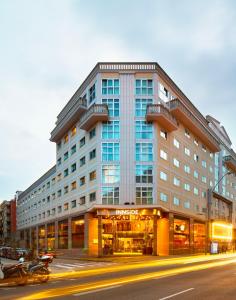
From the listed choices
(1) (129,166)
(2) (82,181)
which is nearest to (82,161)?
(2) (82,181)

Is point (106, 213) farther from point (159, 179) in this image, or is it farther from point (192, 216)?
point (192, 216)

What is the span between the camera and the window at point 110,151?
60.0m

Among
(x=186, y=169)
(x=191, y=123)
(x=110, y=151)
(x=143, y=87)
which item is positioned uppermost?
(x=143, y=87)

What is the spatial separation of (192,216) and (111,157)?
22924mm

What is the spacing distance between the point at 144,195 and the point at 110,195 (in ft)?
14.2

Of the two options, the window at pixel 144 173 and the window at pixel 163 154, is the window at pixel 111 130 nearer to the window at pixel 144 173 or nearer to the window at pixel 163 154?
the window at pixel 144 173

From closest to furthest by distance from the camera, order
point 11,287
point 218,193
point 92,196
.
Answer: point 11,287 < point 92,196 < point 218,193

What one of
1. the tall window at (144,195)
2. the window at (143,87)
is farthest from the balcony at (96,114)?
the tall window at (144,195)

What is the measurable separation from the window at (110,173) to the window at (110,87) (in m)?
9.78

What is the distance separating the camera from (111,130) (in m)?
60.8

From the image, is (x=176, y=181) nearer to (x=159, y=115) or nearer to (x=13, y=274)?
(x=159, y=115)

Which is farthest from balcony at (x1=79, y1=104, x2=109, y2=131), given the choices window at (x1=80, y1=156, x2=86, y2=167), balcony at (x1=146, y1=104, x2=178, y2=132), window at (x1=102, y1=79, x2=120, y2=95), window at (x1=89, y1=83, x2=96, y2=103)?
window at (x1=80, y1=156, x2=86, y2=167)

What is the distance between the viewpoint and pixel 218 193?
319 feet

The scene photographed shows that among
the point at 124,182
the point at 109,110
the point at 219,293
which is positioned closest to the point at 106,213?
the point at 124,182
